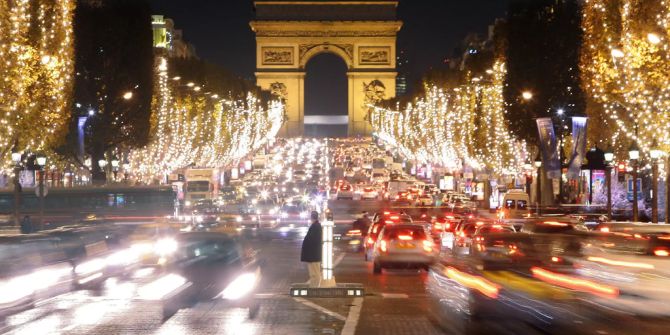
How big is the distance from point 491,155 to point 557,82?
607 inches

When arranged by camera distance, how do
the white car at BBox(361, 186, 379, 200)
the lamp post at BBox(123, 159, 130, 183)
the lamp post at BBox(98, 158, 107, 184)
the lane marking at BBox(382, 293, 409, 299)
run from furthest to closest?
the white car at BBox(361, 186, 379, 200)
the lamp post at BBox(123, 159, 130, 183)
the lamp post at BBox(98, 158, 107, 184)
the lane marking at BBox(382, 293, 409, 299)

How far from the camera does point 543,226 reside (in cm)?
1991

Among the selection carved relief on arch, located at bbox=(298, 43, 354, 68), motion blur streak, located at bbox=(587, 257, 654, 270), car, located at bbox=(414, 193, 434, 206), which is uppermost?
carved relief on arch, located at bbox=(298, 43, 354, 68)

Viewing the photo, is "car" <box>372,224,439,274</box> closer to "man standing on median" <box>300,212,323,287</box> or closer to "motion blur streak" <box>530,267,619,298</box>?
"man standing on median" <box>300,212,323,287</box>

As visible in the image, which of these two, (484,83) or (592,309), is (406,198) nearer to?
(484,83)

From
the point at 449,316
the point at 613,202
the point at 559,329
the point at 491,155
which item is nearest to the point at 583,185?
the point at 491,155

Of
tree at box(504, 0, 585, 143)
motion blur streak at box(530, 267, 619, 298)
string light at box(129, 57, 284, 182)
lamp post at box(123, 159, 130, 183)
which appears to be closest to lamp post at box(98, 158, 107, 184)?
string light at box(129, 57, 284, 182)

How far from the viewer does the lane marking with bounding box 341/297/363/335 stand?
17750mm

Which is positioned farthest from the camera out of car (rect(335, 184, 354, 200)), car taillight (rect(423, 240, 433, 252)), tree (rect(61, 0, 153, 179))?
car (rect(335, 184, 354, 200))

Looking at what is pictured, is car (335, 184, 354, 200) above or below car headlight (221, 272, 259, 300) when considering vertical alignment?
above

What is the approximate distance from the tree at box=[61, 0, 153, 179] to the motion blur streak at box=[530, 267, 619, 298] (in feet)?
160

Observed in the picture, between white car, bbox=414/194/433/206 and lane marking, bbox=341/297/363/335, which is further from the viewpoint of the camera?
white car, bbox=414/194/433/206

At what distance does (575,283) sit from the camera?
39.5 feet

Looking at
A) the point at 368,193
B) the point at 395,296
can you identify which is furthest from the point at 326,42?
the point at 395,296
